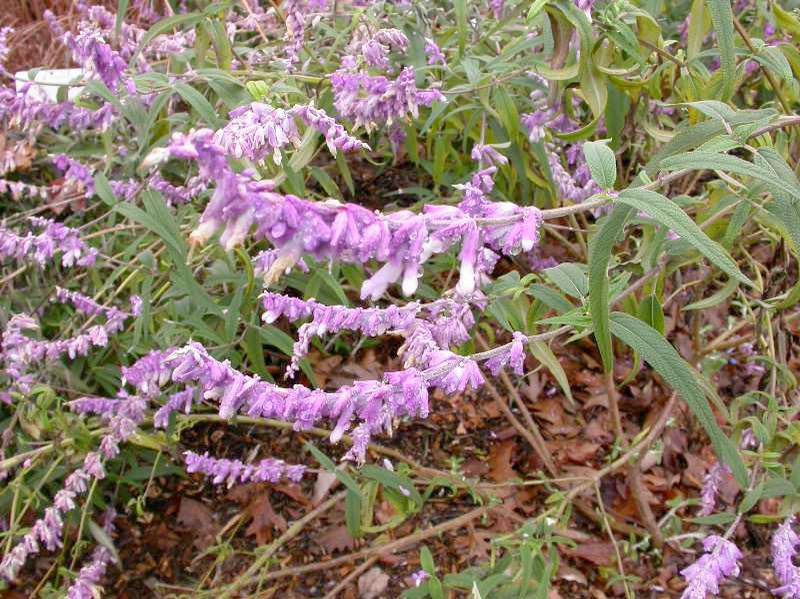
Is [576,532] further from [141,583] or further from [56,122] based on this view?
[56,122]

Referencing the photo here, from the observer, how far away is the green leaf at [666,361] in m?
1.16

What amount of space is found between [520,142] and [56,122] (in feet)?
4.49

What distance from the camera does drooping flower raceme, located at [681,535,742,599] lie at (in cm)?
161

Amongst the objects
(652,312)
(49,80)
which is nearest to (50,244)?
(49,80)

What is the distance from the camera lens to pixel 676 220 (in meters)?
0.98

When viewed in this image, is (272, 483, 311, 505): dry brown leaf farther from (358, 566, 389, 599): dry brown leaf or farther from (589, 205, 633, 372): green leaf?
(589, 205, 633, 372): green leaf

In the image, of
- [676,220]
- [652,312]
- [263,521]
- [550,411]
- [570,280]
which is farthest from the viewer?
[550,411]

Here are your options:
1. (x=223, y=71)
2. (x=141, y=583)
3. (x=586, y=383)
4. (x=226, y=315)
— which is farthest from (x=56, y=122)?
(x=586, y=383)

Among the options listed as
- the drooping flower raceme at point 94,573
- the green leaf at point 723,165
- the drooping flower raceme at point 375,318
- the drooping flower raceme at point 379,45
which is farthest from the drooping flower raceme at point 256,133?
the drooping flower raceme at point 94,573

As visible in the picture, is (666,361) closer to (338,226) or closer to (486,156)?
(338,226)

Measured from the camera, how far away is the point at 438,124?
7.72ft

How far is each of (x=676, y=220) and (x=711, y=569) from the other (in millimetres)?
1005

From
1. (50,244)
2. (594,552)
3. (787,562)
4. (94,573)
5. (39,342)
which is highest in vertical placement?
(50,244)

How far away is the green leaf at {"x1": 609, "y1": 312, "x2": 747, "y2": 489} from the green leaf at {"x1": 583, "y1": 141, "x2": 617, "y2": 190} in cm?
23
